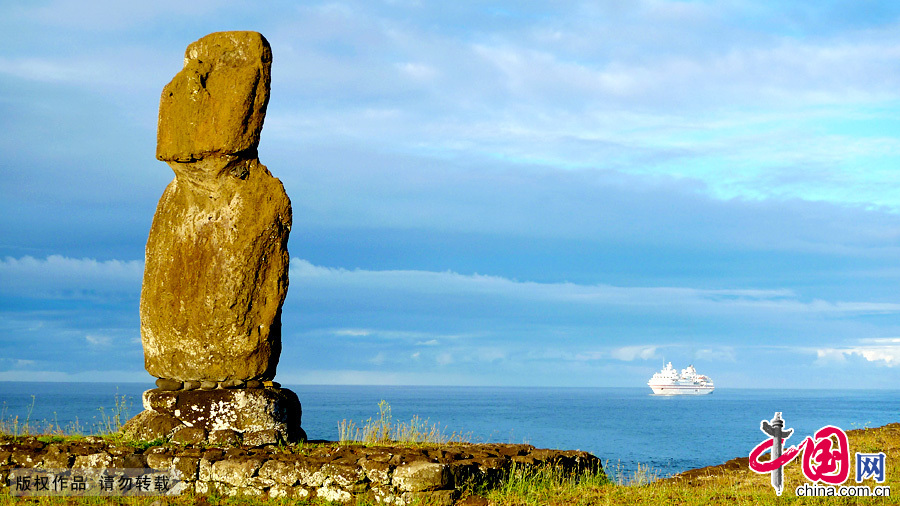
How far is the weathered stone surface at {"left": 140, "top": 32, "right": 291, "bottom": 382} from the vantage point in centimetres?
1126

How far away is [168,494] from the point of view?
1014 centimetres

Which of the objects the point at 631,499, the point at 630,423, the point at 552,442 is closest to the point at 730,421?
the point at 630,423

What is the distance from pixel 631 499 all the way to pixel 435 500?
2.50m

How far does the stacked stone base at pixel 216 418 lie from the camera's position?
1101cm

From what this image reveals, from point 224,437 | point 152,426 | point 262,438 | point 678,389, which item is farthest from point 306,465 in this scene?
point 678,389

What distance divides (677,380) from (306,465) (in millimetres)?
141090

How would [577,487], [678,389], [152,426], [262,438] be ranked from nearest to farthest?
[577,487] < [262,438] < [152,426] < [678,389]

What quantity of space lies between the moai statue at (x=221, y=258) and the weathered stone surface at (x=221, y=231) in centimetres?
1

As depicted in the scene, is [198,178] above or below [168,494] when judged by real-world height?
above

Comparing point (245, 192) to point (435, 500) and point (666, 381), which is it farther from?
point (666, 381)

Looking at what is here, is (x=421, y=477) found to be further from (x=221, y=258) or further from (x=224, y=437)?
(x=221, y=258)

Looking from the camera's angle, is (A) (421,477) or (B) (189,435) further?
(B) (189,435)

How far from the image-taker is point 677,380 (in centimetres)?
14375

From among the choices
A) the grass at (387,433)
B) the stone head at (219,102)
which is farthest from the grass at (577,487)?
the stone head at (219,102)
